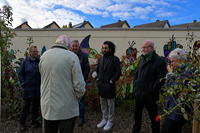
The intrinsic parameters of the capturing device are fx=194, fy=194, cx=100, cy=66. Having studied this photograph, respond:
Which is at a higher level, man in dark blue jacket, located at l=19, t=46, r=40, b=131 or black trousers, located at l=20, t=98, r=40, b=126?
man in dark blue jacket, located at l=19, t=46, r=40, b=131

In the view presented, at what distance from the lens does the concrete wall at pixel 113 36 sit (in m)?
7.08

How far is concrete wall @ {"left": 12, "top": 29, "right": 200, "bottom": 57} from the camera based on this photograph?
7.08 meters

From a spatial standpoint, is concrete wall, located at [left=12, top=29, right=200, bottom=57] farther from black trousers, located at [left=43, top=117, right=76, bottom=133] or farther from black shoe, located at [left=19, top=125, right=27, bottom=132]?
black trousers, located at [left=43, top=117, right=76, bottom=133]

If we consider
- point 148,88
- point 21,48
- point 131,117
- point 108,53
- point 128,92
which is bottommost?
point 131,117

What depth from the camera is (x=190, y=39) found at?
6.50m

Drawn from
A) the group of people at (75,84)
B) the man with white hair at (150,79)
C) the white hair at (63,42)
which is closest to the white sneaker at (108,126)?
the group of people at (75,84)

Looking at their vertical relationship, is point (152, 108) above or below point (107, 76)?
below

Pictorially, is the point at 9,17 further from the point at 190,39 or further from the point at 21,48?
the point at 190,39

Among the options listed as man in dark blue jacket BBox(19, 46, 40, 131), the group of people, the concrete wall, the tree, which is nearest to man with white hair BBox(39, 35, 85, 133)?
the group of people

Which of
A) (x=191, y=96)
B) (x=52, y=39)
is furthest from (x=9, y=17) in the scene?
(x=191, y=96)

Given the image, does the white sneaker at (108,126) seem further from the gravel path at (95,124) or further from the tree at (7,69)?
the tree at (7,69)

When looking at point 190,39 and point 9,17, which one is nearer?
point 9,17

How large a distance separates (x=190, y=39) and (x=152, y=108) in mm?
4243

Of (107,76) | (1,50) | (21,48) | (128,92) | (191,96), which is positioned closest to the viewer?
(191,96)
